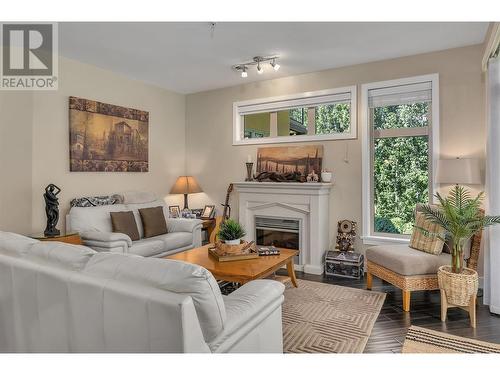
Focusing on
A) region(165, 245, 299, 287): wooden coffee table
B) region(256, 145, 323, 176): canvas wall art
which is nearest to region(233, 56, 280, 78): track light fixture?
region(256, 145, 323, 176): canvas wall art

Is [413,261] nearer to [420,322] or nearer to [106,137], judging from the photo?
[420,322]

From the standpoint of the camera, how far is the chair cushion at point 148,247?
3761mm

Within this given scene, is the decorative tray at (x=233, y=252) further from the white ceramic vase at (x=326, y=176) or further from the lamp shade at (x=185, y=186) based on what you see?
the lamp shade at (x=185, y=186)

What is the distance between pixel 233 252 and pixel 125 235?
1346 mm

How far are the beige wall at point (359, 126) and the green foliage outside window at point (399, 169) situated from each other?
0.28 metres

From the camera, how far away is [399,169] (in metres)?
4.21

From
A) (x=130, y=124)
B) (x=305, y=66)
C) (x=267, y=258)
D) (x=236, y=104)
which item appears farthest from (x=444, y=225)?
(x=130, y=124)

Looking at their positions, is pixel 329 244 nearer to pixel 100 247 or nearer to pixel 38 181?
pixel 100 247

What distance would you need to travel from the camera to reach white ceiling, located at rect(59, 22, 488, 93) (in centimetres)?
320

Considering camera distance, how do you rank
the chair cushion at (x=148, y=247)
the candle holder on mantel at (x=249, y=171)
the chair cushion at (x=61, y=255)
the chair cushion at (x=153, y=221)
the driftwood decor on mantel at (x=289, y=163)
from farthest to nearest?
the candle holder on mantel at (x=249, y=171)
the driftwood decor on mantel at (x=289, y=163)
the chair cushion at (x=153, y=221)
the chair cushion at (x=148, y=247)
the chair cushion at (x=61, y=255)

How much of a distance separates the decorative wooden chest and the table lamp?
Result: 2.45m

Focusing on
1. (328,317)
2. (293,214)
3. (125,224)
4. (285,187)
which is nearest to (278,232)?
(293,214)

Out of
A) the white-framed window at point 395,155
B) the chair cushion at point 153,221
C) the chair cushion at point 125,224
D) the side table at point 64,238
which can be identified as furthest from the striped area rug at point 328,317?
the side table at point 64,238

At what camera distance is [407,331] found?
8.68 ft
